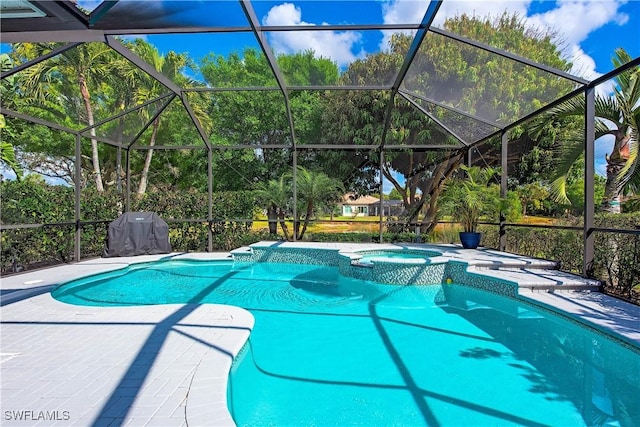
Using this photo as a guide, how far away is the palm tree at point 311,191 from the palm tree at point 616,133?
655 centimetres

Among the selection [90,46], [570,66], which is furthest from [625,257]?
[90,46]

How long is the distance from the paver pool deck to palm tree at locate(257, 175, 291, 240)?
6.64 m

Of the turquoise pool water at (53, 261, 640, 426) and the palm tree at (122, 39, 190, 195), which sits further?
the palm tree at (122, 39, 190, 195)

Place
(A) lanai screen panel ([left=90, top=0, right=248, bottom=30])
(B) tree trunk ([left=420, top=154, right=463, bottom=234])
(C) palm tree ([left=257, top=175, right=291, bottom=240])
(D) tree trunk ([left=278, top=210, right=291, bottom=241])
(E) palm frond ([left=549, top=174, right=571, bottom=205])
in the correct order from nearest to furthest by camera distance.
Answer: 1. (A) lanai screen panel ([left=90, top=0, right=248, bottom=30])
2. (E) palm frond ([left=549, top=174, right=571, bottom=205])
3. (C) palm tree ([left=257, top=175, right=291, bottom=240])
4. (D) tree trunk ([left=278, top=210, right=291, bottom=241])
5. (B) tree trunk ([left=420, top=154, right=463, bottom=234])

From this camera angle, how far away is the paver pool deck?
237 centimetres

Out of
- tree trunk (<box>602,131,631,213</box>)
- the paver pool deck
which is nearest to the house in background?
tree trunk (<box>602,131,631,213</box>)

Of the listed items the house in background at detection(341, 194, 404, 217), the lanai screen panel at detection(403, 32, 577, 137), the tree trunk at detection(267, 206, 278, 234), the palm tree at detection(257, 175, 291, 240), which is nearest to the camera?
the lanai screen panel at detection(403, 32, 577, 137)

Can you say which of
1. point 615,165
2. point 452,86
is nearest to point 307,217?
point 452,86

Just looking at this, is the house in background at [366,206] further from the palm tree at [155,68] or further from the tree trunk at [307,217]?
the palm tree at [155,68]

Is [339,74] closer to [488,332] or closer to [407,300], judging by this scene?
[407,300]

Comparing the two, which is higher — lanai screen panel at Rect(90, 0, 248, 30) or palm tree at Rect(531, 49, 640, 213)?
lanai screen panel at Rect(90, 0, 248, 30)

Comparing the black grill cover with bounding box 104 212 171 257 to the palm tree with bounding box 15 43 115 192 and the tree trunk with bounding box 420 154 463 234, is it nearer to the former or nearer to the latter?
the palm tree with bounding box 15 43 115 192

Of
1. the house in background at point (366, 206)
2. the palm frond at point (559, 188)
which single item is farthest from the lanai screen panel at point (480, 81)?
the house in background at point (366, 206)

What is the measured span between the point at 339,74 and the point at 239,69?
6.11 meters
